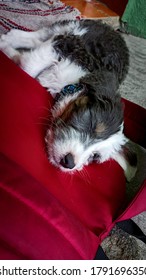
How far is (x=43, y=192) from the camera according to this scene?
97 centimetres

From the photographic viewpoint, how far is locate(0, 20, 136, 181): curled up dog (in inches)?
52.9

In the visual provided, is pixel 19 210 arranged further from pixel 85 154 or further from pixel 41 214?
pixel 85 154

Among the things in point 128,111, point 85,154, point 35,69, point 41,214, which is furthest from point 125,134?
point 41,214

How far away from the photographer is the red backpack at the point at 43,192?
841 mm

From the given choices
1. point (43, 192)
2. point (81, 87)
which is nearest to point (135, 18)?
point (81, 87)

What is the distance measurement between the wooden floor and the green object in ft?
0.84

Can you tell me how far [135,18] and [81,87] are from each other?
2466mm

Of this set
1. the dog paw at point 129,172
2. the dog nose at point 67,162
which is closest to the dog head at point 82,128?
the dog nose at point 67,162

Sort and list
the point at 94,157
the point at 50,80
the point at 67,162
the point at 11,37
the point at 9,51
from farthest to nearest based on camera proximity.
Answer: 1. the point at 11,37
2. the point at 9,51
3. the point at 50,80
4. the point at 94,157
5. the point at 67,162

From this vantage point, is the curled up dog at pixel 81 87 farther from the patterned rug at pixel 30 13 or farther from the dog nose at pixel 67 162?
the patterned rug at pixel 30 13

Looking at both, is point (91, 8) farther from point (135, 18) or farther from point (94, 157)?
point (94, 157)

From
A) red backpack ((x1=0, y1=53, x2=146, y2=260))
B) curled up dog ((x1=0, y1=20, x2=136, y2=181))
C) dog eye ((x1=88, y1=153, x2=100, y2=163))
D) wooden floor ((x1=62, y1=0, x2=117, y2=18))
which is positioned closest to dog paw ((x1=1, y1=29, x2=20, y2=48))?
curled up dog ((x1=0, y1=20, x2=136, y2=181))
